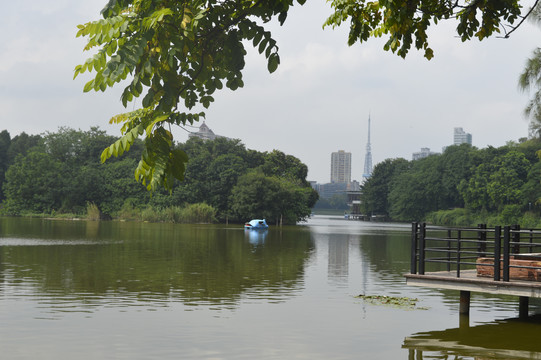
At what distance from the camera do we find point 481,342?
46.2 ft

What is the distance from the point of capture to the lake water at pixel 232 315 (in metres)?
13.0

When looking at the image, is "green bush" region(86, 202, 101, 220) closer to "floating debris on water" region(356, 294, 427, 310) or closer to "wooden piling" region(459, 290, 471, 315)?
"floating debris on water" region(356, 294, 427, 310)

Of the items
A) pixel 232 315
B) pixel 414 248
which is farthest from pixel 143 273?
pixel 414 248

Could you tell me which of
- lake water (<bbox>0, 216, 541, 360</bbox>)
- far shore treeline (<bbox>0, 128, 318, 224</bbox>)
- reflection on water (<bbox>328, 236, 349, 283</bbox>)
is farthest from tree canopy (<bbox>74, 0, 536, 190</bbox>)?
far shore treeline (<bbox>0, 128, 318, 224</bbox>)

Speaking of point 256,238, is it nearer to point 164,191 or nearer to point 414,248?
point 414,248

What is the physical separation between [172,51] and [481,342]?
1049cm

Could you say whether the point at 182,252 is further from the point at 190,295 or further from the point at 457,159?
the point at 457,159

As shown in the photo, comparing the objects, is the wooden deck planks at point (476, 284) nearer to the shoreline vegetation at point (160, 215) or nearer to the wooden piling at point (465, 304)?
the wooden piling at point (465, 304)

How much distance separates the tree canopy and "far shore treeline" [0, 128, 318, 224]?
80497mm

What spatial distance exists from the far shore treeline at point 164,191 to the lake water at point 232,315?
195 feet

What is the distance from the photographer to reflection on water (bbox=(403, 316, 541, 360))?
12969 millimetres

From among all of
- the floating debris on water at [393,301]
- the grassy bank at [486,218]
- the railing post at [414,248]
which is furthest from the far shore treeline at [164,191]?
the railing post at [414,248]

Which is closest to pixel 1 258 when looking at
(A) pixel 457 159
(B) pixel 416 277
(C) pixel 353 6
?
(B) pixel 416 277

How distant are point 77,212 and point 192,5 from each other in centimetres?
9375
